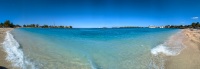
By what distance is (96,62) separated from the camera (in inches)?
484

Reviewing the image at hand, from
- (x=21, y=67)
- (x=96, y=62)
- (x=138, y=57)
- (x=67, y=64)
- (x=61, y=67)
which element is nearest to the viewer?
(x=21, y=67)

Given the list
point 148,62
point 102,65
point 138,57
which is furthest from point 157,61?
point 102,65

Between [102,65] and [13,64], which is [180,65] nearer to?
[102,65]

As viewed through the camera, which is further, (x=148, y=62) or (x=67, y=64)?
(x=148, y=62)

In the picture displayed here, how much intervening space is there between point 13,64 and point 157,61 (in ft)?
23.8

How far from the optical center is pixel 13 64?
10484mm

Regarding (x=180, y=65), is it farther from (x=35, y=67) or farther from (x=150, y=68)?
(x=35, y=67)

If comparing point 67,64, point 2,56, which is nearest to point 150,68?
point 67,64

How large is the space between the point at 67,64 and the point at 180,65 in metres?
5.60

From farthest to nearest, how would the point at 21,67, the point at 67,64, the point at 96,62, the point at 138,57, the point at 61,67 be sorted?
the point at 138,57, the point at 96,62, the point at 67,64, the point at 61,67, the point at 21,67

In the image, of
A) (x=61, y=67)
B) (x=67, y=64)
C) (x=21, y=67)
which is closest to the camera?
(x=21, y=67)

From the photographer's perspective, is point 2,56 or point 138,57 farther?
point 138,57

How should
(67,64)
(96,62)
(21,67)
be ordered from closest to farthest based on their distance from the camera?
(21,67) < (67,64) < (96,62)

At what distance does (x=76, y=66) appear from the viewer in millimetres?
11125
